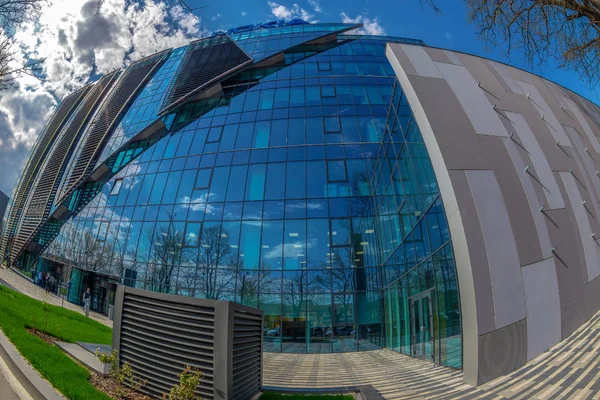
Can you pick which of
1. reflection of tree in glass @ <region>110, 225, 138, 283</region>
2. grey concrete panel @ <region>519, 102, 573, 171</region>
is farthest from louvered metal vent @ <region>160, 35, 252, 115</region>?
grey concrete panel @ <region>519, 102, 573, 171</region>

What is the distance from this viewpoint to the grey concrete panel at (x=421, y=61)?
10.1 m

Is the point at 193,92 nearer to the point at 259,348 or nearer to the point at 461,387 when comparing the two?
the point at 259,348

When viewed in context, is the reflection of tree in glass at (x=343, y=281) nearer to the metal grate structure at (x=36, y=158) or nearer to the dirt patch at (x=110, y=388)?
the dirt patch at (x=110, y=388)

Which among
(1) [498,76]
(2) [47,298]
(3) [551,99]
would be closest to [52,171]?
(2) [47,298]

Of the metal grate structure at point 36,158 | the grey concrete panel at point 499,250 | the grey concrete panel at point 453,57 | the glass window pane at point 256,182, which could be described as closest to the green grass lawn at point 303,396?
the grey concrete panel at point 499,250

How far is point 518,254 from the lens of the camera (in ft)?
26.3

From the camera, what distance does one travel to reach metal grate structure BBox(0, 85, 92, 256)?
31641 mm

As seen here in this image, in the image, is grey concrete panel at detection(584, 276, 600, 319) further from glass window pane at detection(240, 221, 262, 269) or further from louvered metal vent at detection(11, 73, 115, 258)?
louvered metal vent at detection(11, 73, 115, 258)

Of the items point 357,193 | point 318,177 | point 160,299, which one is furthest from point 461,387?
point 318,177

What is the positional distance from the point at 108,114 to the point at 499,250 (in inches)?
1408

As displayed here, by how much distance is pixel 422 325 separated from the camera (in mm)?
11000

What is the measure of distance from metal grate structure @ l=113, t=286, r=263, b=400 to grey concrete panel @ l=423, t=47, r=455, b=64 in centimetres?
1163

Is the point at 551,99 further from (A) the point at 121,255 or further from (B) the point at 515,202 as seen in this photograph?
(A) the point at 121,255

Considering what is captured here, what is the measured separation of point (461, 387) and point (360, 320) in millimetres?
8110
